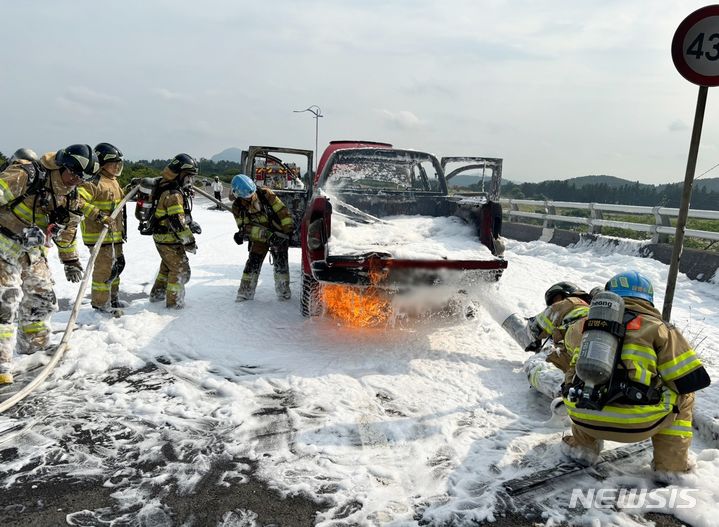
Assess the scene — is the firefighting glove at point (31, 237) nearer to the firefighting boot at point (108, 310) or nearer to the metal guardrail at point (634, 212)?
the firefighting boot at point (108, 310)

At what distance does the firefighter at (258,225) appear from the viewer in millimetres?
6109

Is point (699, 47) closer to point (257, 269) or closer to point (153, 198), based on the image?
point (257, 269)

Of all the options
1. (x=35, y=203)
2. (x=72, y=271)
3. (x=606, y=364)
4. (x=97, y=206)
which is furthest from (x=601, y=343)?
(x=97, y=206)

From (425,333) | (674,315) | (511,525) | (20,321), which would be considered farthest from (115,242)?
(674,315)

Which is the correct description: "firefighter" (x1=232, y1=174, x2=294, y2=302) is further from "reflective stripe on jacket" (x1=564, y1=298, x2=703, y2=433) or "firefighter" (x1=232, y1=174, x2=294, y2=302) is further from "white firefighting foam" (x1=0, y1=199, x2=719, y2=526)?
"reflective stripe on jacket" (x1=564, y1=298, x2=703, y2=433)

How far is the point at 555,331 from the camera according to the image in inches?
136

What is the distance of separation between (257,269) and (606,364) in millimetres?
4688

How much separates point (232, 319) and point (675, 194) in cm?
1276

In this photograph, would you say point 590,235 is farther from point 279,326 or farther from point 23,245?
point 23,245

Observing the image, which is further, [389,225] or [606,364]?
[389,225]

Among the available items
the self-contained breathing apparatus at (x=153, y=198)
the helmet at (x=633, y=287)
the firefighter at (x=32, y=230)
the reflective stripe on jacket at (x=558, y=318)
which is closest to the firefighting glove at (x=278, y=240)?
the self-contained breathing apparatus at (x=153, y=198)

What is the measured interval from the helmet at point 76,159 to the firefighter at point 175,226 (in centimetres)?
153

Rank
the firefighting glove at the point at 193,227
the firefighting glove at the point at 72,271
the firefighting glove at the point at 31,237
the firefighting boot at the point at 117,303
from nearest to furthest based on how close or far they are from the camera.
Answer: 1. the firefighting glove at the point at 31,237
2. the firefighting glove at the point at 72,271
3. the firefighting boot at the point at 117,303
4. the firefighting glove at the point at 193,227

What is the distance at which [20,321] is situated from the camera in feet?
A: 14.3
